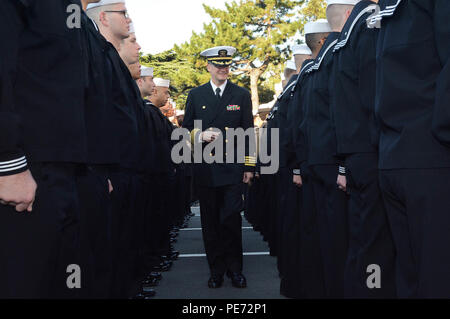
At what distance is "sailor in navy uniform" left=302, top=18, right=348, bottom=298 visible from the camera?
3.52m

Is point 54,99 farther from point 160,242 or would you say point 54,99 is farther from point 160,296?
point 160,242

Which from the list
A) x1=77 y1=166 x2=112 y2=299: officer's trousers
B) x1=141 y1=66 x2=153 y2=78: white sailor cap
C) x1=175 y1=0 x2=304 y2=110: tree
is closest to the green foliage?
x1=175 y1=0 x2=304 y2=110: tree

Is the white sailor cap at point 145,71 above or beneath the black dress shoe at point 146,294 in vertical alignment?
above

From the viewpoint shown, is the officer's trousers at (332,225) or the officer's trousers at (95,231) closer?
the officer's trousers at (95,231)

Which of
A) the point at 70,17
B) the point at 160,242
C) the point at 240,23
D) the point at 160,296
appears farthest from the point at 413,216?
the point at 240,23

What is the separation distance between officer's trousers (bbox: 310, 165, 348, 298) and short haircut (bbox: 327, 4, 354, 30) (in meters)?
0.97

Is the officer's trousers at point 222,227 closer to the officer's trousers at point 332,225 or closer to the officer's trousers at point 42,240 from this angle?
the officer's trousers at point 332,225

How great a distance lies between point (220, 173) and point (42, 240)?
3.39m

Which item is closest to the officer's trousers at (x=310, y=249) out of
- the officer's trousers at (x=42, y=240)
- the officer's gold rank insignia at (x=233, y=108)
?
the officer's gold rank insignia at (x=233, y=108)

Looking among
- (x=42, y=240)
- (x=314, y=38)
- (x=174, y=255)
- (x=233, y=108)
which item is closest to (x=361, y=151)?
(x=314, y=38)

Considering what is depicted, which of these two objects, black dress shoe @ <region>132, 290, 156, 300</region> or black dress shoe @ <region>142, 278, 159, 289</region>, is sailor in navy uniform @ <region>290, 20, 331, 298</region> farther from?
black dress shoe @ <region>142, 278, 159, 289</region>

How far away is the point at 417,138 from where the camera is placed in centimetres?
210

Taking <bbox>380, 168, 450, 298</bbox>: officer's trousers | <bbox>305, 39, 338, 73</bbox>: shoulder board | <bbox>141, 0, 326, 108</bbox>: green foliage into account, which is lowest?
<bbox>141, 0, 326, 108</bbox>: green foliage

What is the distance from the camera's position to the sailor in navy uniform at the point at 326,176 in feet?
11.5
